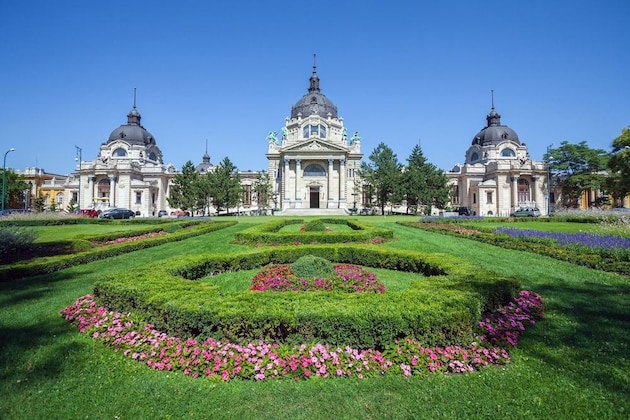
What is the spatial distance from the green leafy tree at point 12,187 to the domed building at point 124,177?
7542mm

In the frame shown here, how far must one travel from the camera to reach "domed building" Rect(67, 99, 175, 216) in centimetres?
5678

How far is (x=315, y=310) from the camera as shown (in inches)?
182

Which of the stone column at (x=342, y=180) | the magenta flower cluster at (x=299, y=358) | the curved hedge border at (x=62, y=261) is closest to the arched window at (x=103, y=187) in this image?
the stone column at (x=342, y=180)

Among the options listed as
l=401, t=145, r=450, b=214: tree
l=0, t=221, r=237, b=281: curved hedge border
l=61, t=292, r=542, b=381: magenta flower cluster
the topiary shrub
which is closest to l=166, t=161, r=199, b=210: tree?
l=401, t=145, r=450, b=214: tree

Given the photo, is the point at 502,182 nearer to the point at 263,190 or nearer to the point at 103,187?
the point at 263,190

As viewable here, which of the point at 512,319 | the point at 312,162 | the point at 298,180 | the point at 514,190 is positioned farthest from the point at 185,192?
the point at 514,190

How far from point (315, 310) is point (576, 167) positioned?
67398 millimetres

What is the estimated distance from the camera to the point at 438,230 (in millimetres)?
20172

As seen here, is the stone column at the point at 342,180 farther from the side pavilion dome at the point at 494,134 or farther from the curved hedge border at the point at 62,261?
the curved hedge border at the point at 62,261

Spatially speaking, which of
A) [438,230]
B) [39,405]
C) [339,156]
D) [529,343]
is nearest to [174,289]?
[39,405]

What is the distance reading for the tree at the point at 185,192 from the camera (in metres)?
42.8

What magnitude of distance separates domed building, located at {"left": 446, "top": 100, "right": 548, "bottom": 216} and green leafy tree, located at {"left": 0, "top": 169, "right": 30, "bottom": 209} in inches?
2966

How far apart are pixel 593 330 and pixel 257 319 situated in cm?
508

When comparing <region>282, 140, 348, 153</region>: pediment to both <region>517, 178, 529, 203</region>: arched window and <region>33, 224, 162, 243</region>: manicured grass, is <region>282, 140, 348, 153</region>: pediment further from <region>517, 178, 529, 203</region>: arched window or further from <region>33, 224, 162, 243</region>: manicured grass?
<region>517, 178, 529, 203</region>: arched window
